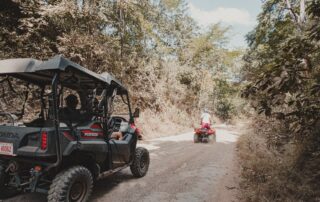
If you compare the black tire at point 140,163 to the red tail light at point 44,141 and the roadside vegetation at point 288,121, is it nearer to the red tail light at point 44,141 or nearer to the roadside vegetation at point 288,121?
the roadside vegetation at point 288,121

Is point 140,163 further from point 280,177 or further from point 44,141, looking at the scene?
point 280,177

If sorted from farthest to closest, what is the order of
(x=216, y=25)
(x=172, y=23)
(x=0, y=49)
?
(x=216, y=25)
(x=172, y=23)
(x=0, y=49)

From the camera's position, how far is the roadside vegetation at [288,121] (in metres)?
2.55

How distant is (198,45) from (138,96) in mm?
10478

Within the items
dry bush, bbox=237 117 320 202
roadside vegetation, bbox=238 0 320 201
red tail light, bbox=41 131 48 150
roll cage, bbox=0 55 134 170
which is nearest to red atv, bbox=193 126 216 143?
roadside vegetation, bbox=238 0 320 201

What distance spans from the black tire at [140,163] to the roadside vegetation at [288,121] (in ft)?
7.05

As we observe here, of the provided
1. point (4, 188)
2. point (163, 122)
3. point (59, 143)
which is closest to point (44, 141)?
point (59, 143)

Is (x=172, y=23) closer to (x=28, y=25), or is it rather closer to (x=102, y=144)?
(x=28, y=25)

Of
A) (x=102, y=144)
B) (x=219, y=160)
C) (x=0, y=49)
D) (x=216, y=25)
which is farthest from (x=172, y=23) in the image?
(x=102, y=144)

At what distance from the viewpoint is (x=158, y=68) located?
18828mm

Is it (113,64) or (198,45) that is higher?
(198,45)

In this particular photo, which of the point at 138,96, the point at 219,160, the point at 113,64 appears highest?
the point at 113,64

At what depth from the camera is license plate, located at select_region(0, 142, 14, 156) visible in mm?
3594

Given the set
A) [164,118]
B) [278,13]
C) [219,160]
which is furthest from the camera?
[164,118]
